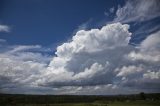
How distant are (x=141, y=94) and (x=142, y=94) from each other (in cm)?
79

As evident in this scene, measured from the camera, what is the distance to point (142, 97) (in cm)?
18150

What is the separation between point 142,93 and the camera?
609ft

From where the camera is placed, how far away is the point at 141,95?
185625mm

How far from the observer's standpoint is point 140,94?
188 m

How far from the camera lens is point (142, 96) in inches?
7229

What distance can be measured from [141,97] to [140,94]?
15.7 ft

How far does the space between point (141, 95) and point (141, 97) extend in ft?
9.60

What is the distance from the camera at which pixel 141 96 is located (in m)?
185

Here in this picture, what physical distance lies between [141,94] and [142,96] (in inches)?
104

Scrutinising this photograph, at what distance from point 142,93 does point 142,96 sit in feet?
9.47

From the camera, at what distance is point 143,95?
185m

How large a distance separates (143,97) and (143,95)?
13.1 ft

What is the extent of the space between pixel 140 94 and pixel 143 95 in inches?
112

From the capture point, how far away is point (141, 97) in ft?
600
